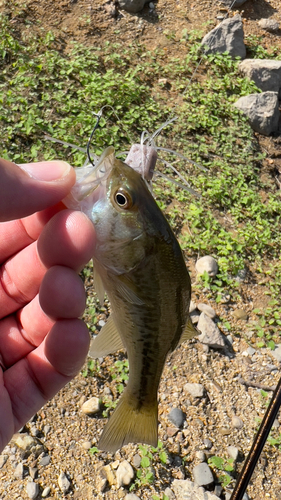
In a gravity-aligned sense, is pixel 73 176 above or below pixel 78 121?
above

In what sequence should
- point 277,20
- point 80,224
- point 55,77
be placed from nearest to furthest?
point 80,224, point 55,77, point 277,20

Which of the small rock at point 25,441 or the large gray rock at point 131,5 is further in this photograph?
the large gray rock at point 131,5

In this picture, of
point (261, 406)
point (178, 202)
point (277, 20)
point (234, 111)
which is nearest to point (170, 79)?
point (234, 111)

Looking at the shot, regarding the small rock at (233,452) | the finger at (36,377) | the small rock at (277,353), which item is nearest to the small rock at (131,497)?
the small rock at (233,452)

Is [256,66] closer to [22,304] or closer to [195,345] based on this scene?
[195,345]

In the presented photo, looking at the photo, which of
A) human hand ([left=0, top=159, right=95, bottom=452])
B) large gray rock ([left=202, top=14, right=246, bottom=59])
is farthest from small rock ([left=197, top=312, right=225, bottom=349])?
large gray rock ([left=202, top=14, right=246, bottom=59])

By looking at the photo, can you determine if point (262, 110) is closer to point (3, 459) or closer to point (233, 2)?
point (233, 2)

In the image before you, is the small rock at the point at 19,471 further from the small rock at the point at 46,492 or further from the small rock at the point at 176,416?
the small rock at the point at 176,416
